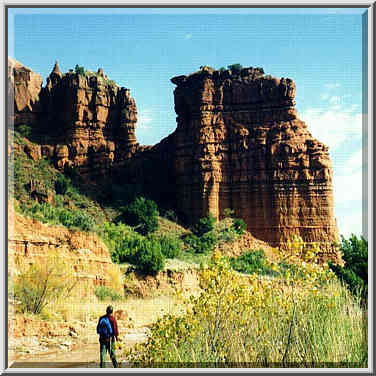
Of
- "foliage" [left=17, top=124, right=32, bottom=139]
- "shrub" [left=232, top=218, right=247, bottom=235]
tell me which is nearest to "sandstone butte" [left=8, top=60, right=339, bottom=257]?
"foliage" [left=17, top=124, right=32, bottom=139]

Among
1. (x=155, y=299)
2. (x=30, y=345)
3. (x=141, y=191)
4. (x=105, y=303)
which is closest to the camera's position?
(x=30, y=345)

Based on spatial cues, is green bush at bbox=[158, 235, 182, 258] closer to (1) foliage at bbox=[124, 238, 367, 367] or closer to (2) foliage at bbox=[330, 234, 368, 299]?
(2) foliage at bbox=[330, 234, 368, 299]

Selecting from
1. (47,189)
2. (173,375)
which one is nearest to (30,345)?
(173,375)

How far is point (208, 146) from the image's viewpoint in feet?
117

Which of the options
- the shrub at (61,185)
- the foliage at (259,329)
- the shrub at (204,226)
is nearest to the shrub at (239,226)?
the shrub at (204,226)

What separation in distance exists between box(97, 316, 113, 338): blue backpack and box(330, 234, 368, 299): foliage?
5237 millimetres

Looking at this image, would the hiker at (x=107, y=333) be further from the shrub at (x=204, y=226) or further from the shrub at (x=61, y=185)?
the shrub at (x=61, y=185)

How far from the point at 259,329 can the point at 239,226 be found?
25929 mm

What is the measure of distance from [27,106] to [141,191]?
405 inches

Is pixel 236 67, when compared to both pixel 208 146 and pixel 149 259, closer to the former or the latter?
pixel 208 146

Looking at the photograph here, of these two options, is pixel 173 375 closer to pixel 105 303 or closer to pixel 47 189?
pixel 105 303

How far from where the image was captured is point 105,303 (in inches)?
628

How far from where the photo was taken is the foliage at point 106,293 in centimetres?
1670

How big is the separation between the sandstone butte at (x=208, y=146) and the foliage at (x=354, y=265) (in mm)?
17776
